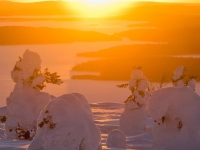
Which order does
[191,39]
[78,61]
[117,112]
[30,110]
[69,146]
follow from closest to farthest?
[69,146]
[30,110]
[117,112]
[78,61]
[191,39]

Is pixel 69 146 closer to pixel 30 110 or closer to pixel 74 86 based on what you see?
pixel 30 110

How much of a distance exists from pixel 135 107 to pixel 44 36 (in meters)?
59.1

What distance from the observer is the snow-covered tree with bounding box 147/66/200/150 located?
10250mm

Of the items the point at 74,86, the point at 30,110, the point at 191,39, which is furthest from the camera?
the point at 191,39

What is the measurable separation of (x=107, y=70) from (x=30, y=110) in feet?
84.2

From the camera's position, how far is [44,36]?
74.3 meters

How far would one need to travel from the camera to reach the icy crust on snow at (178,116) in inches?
404

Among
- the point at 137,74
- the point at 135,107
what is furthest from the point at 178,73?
the point at 135,107

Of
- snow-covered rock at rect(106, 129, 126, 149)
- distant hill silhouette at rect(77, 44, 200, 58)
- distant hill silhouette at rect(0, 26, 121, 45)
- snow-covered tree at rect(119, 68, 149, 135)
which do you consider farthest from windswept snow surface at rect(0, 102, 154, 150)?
distant hill silhouette at rect(0, 26, 121, 45)

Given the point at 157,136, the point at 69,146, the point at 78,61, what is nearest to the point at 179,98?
the point at 157,136

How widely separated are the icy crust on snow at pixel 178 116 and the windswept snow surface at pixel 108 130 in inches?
59.6

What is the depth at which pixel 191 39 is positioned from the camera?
66.2m

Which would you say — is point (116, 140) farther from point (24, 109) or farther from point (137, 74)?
point (137, 74)

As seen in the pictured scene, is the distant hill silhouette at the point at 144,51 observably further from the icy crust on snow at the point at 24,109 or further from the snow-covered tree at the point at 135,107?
the icy crust on snow at the point at 24,109
